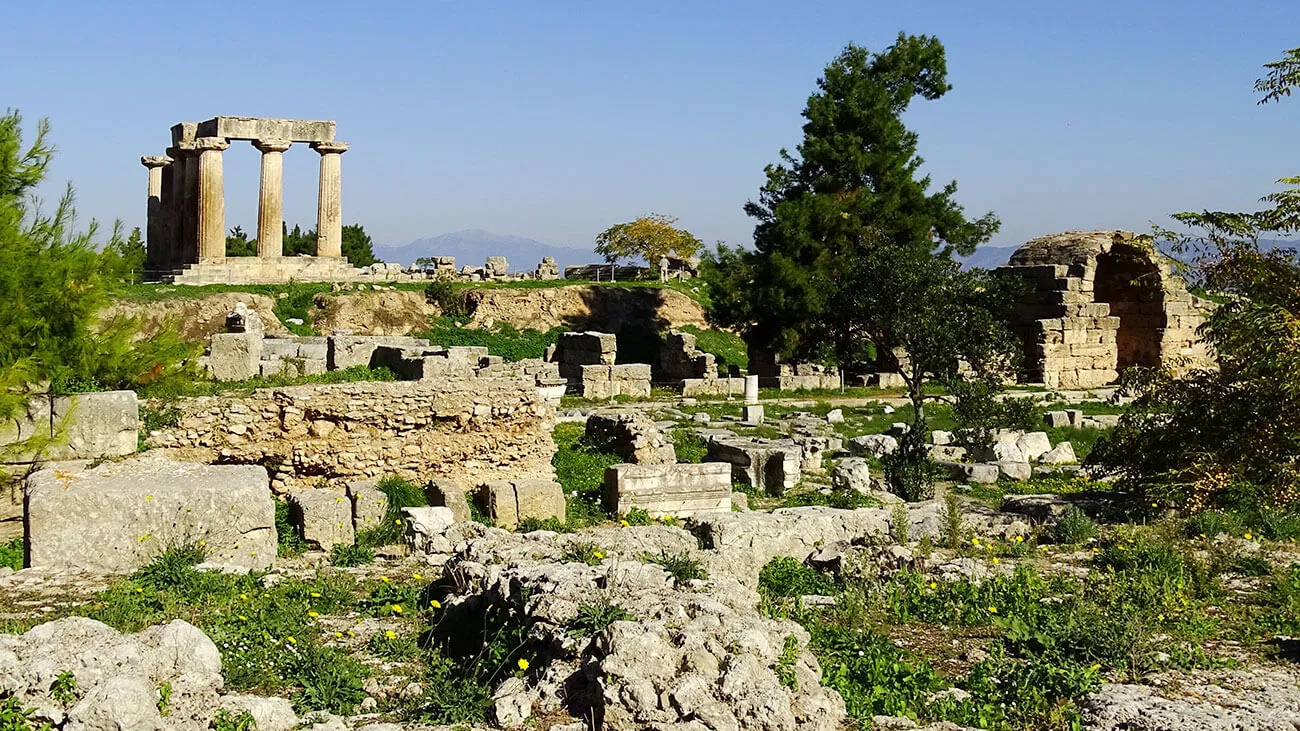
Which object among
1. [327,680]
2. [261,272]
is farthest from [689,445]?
[261,272]

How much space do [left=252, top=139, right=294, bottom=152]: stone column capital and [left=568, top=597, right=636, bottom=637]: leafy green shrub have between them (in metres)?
35.6

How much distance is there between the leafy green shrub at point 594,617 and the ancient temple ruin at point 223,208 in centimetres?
3255

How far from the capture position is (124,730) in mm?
5496

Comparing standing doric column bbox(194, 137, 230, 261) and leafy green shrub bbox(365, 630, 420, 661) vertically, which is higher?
standing doric column bbox(194, 137, 230, 261)

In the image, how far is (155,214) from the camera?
45250mm

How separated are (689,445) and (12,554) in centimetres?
1009

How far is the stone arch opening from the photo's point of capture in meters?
32.2

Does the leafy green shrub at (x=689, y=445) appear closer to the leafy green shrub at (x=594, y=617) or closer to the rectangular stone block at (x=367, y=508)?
the rectangular stone block at (x=367, y=508)

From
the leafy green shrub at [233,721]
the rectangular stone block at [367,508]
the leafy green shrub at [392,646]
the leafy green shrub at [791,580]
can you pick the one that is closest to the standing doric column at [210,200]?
the rectangular stone block at [367,508]

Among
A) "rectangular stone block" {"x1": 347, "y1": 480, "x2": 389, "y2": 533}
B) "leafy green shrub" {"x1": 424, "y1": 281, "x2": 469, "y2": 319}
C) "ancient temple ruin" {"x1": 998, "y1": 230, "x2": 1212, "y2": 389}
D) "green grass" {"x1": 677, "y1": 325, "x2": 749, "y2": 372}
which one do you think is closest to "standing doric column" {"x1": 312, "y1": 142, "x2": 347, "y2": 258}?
"leafy green shrub" {"x1": 424, "y1": 281, "x2": 469, "y2": 319}

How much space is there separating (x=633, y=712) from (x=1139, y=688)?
3015 mm

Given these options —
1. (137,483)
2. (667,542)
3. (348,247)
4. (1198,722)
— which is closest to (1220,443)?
(667,542)

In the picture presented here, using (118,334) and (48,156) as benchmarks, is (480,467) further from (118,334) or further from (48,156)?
(48,156)

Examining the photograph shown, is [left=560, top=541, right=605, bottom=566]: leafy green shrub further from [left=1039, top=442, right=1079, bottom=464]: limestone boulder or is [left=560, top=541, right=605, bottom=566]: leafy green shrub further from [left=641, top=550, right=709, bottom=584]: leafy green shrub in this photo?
[left=1039, top=442, right=1079, bottom=464]: limestone boulder
